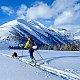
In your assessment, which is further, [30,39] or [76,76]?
[30,39]

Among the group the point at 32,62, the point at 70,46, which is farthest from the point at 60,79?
the point at 70,46

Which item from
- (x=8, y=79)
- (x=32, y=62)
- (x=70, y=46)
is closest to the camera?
(x=8, y=79)

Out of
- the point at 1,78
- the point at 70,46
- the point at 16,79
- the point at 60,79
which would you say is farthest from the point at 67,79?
the point at 70,46

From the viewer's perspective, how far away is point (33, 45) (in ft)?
65.7

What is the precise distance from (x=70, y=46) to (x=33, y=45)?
110 metres

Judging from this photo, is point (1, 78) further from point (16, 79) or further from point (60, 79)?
point (60, 79)

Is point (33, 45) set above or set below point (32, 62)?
above

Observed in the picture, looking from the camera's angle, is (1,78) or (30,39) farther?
(30,39)

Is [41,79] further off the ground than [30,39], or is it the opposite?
[30,39]

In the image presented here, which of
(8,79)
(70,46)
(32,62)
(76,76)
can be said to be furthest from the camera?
(70,46)

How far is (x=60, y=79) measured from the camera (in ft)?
35.3

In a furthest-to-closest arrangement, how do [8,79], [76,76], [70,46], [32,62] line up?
[70,46]
[32,62]
[76,76]
[8,79]

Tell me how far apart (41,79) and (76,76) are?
1955 mm

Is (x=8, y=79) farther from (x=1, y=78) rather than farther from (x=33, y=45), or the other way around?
(x=33, y=45)
